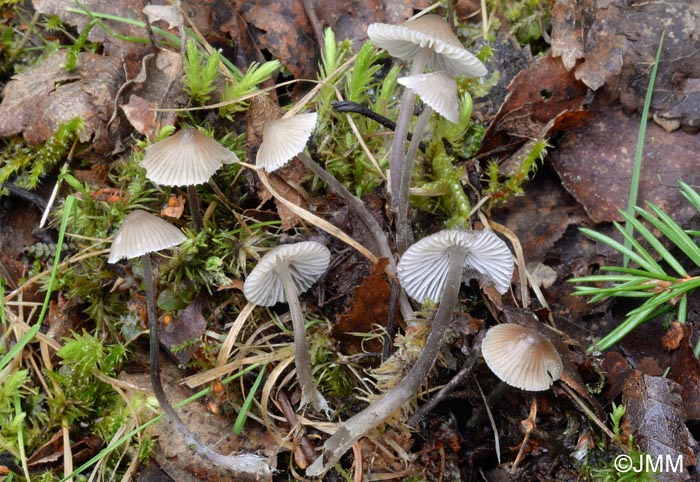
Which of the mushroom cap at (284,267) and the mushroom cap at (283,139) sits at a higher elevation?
the mushroom cap at (283,139)

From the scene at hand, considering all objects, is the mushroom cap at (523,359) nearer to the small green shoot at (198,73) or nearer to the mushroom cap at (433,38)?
the mushroom cap at (433,38)

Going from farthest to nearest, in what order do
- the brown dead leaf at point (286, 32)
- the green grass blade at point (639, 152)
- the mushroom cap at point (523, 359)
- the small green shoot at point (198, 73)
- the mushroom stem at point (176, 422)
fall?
the brown dead leaf at point (286, 32), the small green shoot at point (198, 73), the green grass blade at point (639, 152), the mushroom stem at point (176, 422), the mushroom cap at point (523, 359)

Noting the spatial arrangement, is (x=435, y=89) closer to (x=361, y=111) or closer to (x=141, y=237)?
(x=361, y=111)

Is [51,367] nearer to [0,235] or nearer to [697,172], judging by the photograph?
[0,235]

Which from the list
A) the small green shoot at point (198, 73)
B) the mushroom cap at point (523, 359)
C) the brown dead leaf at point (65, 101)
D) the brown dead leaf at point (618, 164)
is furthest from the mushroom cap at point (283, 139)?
the brown dead leaf at point (618, 164)

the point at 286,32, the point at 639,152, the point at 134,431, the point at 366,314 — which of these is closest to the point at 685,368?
the point at 639,152

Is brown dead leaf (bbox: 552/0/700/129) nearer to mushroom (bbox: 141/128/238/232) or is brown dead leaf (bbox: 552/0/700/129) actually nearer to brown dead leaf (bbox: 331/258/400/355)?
brown dead leaf (bbox: 331/258/400/355)
